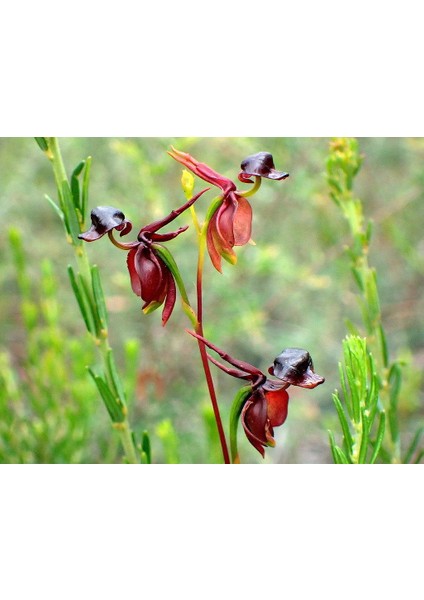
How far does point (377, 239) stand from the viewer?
6.97 ft

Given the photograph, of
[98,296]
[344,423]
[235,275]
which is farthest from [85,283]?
[235,275]

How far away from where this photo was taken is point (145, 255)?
0.53 m

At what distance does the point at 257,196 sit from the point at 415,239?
0.50m

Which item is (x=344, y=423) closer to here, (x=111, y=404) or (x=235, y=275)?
(x=111, y=404)

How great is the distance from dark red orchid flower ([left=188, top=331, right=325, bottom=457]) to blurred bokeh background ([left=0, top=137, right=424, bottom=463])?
0.81 metres

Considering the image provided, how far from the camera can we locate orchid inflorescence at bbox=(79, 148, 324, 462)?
0.53 meters

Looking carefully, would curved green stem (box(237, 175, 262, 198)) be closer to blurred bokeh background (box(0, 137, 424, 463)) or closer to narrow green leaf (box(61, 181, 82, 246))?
narrow green leaf (box(61, 181, 82, 246))

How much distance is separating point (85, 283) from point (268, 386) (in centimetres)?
19

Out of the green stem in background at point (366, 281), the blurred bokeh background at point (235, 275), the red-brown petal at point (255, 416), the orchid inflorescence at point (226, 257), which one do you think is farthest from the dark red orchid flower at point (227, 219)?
the blurred bokeh background at point (235, 275)

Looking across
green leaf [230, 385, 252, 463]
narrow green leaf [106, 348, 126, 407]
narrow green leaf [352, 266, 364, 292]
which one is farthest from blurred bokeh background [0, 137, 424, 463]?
green leaf [230, 385, 252, 463]

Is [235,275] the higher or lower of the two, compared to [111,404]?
higher

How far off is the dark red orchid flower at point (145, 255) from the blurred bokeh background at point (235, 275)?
2.71ft
